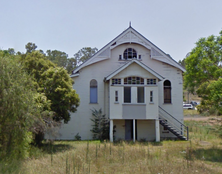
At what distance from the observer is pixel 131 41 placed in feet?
80.3

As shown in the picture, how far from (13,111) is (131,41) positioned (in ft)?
47.6

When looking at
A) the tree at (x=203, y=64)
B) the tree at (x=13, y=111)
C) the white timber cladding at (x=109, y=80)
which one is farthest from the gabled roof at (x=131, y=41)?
the tree at (x=13, y=111)

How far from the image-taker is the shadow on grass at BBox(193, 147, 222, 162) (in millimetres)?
15075

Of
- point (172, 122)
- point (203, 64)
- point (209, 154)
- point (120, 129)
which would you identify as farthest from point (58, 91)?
point (203, 64)

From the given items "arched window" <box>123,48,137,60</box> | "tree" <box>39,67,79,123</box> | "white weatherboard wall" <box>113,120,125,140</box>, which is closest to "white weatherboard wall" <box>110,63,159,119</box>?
"white weatherboard wall" <box>113,120,125,140</box>

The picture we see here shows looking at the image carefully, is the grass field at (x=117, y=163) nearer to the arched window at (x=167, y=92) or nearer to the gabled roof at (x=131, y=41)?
the arched window at (x=167, y=92)

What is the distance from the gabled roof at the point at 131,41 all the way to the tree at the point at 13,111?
11.3 meters

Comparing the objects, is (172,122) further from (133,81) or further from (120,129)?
(133,81)

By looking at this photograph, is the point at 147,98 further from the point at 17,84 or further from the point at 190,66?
the point at 190,66

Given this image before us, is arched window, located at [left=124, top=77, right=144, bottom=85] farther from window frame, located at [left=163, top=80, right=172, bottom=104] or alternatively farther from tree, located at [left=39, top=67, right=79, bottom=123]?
tree, located at [left=39, top=67, right=79, bottom=123]

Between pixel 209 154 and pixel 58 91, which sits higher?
pixel 58 91

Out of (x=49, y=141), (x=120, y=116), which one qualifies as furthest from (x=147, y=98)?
(x=49, y=141)

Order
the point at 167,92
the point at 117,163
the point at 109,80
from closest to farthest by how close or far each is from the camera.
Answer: the point at 117,163 → the point at 109,80 → the point at 167,92

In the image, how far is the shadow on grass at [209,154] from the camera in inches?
594
